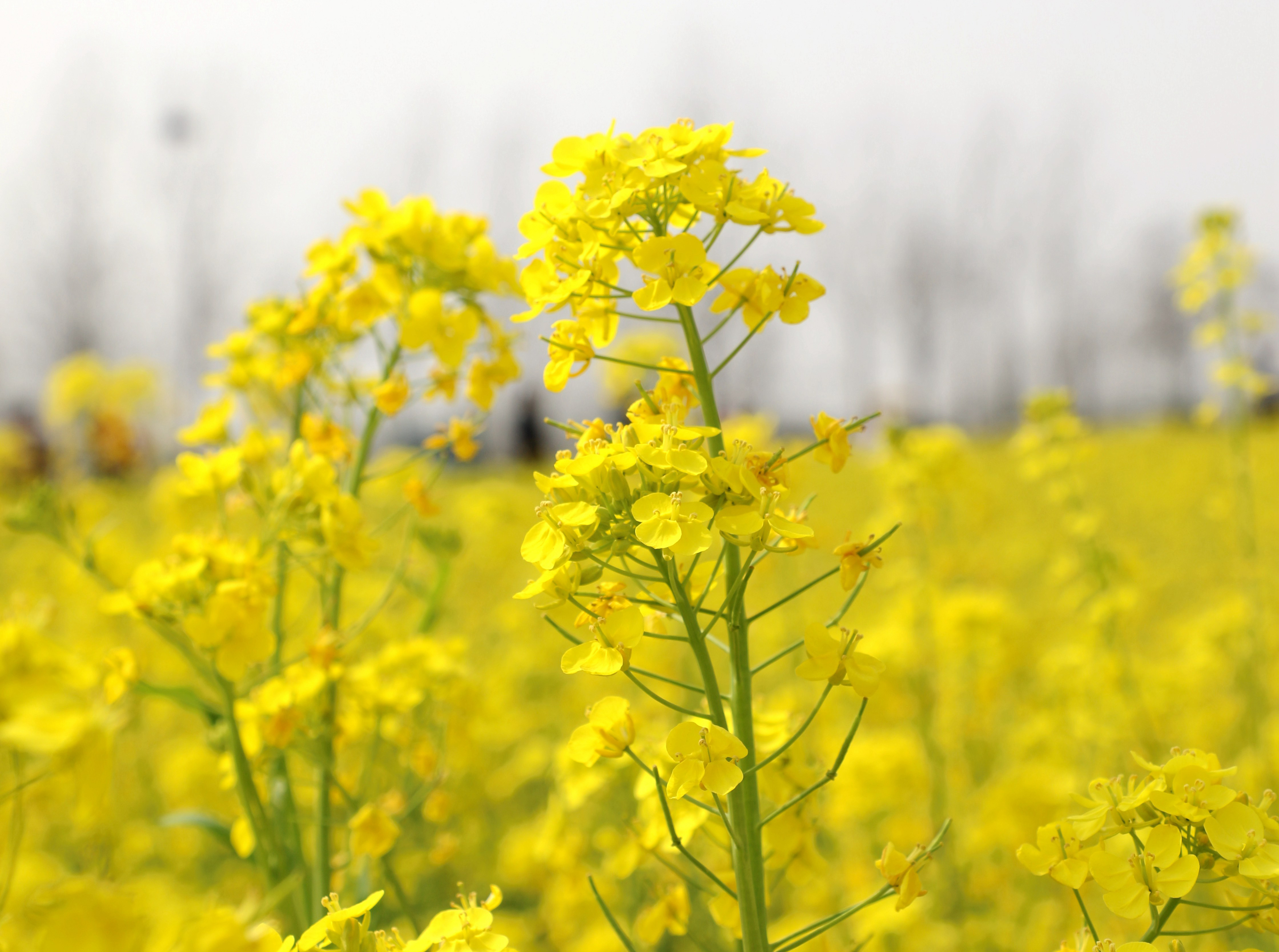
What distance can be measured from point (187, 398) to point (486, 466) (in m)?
5.94

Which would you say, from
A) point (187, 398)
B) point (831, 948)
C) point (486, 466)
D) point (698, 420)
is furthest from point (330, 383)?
point (187, 398)

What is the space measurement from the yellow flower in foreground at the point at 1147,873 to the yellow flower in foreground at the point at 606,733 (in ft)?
1.59

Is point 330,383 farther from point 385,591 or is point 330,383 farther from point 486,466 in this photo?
point 486,466

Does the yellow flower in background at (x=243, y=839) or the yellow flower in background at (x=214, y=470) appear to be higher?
the yellow flower in background at (x=214, y=470)

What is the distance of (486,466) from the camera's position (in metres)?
17.2

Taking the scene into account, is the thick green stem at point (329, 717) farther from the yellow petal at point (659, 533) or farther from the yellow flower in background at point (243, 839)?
the yellow petal at point (659, 533)

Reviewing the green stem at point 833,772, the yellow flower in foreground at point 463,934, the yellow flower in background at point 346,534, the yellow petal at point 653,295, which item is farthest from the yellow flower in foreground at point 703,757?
the yellow flower in background at point 346,534

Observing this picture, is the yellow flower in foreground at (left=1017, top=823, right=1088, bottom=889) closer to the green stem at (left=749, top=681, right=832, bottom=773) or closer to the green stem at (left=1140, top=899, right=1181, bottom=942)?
the green stem at (left=1140, top=899, right=1181, bottom=942)

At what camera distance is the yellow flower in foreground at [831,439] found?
1023mm

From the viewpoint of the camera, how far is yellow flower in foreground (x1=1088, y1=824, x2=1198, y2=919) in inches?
32.9

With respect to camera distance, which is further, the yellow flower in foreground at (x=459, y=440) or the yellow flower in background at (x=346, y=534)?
the yellow flower in foreground at (x=459, y=440)

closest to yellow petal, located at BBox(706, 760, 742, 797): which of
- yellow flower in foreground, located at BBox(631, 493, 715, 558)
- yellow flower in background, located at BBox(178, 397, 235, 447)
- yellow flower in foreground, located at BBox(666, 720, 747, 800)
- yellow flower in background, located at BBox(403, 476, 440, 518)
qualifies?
yellow flower in foreground, located at BBox(666, 720, 747, 800)

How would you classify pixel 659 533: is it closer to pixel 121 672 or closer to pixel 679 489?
pixel 679 489

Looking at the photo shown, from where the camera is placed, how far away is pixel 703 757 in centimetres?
86
